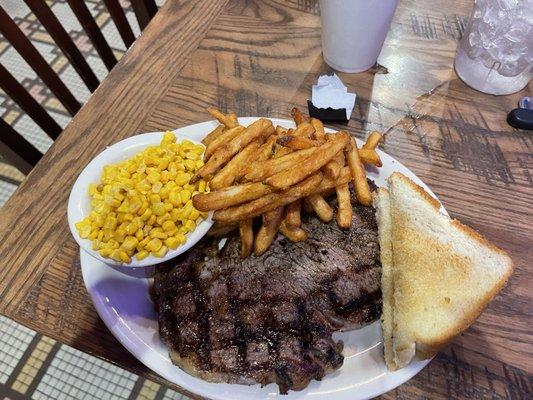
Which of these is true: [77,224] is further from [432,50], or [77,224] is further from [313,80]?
[432,50]

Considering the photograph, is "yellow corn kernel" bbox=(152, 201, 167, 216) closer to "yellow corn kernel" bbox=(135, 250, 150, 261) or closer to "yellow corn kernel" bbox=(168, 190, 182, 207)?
"yellow corn kernel" bbox=(168, 190, 182, 207)

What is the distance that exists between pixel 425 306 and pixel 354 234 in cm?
36

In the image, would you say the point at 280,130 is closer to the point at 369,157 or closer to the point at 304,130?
the point at 304,130

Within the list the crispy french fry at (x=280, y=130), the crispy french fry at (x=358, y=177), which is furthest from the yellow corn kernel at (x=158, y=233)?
the crispy french fry at (x=358, y=177)

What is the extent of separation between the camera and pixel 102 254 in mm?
1498

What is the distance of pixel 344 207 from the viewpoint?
1612 mm

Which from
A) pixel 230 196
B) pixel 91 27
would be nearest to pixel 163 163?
pixel 230 196

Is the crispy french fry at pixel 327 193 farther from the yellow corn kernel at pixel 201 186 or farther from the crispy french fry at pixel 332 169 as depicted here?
the yellow corn kernel at pixel 201 186

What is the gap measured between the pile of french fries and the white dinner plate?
41 centimetres

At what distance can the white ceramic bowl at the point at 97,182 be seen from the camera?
153 centimetres

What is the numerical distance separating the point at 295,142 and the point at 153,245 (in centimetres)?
65

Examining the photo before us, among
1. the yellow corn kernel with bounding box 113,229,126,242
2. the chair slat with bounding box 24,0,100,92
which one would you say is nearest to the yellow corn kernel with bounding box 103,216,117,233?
the yellow corn kernel with bounding box 113,229,126,242

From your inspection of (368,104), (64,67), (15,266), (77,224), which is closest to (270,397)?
(77,224)

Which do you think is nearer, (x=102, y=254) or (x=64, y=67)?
(x=102, y=254)
